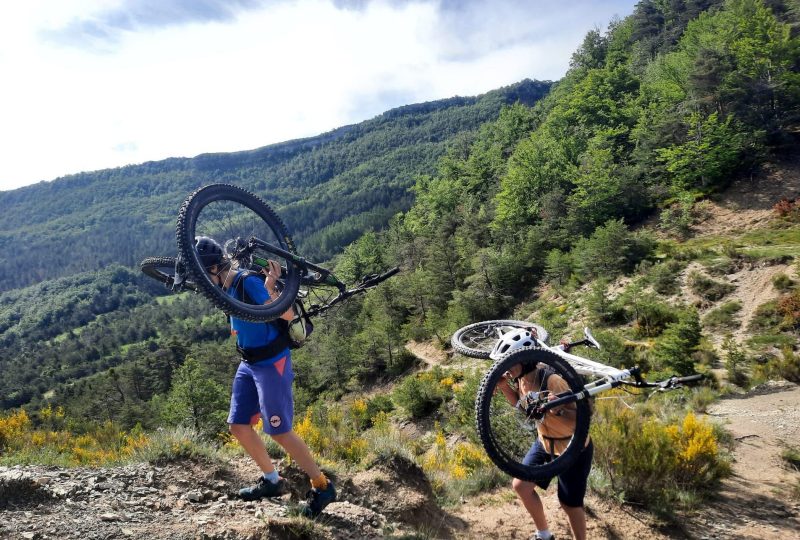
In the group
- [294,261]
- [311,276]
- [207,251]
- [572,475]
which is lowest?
[572,475]

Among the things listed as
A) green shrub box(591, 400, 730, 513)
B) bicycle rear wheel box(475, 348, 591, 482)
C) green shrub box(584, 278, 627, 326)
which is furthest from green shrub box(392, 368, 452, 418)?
bicycle rear wheel box(475, 348, 591, 482)

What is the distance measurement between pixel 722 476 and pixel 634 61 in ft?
238

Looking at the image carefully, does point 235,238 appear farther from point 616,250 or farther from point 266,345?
point 616,250

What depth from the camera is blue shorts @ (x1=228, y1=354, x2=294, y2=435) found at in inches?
152

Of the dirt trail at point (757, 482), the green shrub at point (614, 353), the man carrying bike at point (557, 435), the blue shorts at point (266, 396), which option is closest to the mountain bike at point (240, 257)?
the blue shorts at point (266, 396)

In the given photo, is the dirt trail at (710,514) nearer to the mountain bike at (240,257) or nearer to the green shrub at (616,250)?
the mountain bike at (240,257)

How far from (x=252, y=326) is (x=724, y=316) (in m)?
21.3

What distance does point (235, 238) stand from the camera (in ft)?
16.4

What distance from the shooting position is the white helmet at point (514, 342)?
13.9 ft

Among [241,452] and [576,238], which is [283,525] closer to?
[241,452]

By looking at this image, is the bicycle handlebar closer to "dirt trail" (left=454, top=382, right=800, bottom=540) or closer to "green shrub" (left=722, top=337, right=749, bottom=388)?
"dirt trail" (left=454, top=382, right=800, bottom=540)

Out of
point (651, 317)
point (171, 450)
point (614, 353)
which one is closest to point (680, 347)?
point (614, 353)

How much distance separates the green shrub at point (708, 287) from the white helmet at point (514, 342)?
2119cm

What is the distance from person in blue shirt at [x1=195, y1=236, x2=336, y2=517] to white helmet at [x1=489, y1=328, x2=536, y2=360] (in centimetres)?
203
